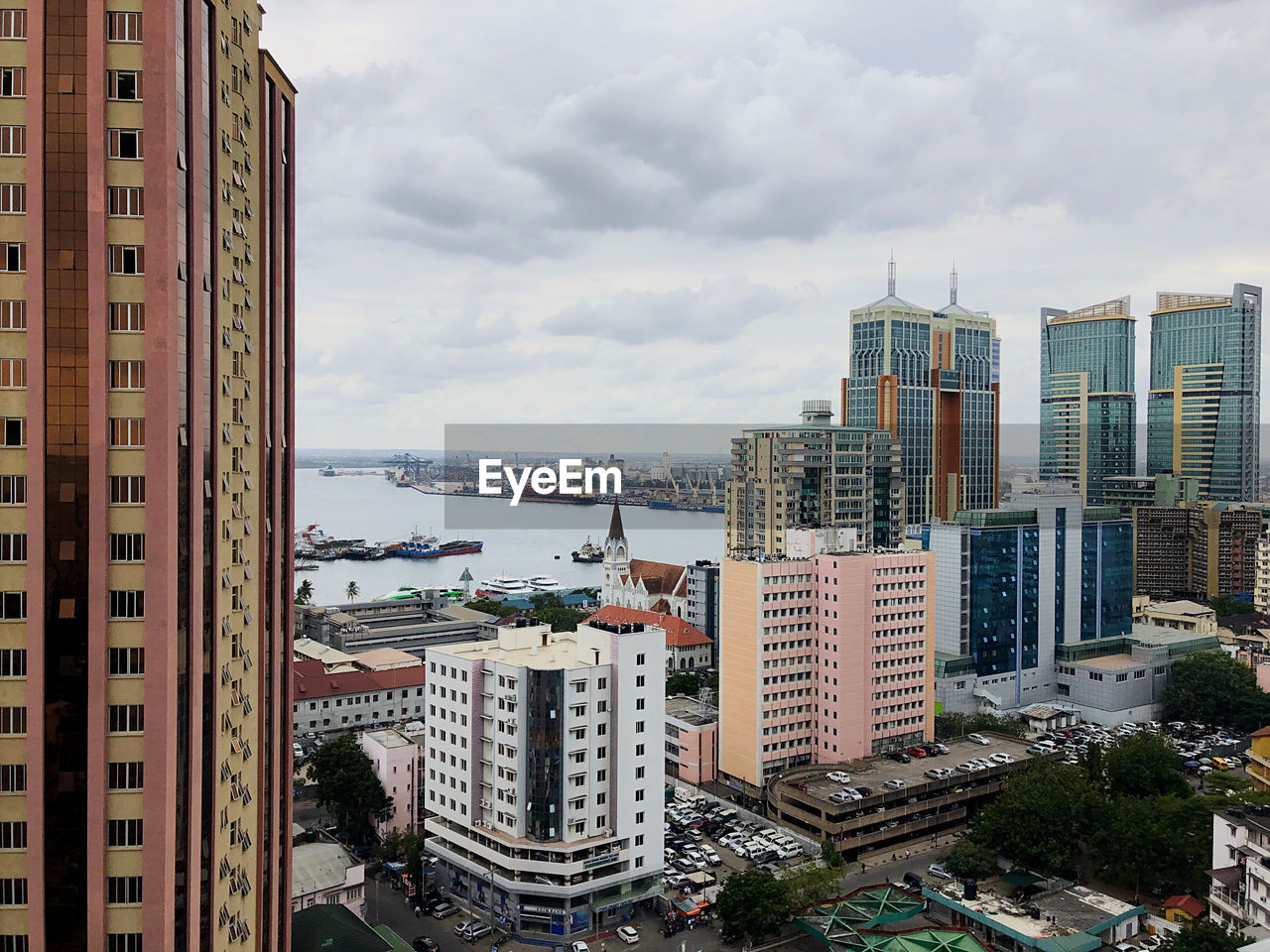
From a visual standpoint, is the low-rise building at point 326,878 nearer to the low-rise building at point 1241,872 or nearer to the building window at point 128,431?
the building window at point 128,431

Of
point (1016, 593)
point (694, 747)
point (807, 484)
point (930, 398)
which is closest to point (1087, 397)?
point (930, 398)

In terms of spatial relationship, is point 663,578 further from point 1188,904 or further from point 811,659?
point 1188,904

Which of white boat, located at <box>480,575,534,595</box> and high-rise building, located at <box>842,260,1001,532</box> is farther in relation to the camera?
white boat, located at <box>480,575,534,595</box>

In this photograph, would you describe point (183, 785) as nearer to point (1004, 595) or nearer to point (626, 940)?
point (626, 940)

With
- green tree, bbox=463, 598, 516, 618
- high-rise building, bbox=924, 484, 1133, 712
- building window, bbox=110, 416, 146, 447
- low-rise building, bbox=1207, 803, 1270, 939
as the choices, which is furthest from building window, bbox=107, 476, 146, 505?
green tree, bbox=463, 598, 516, 618

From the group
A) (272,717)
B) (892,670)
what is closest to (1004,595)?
(892,670)

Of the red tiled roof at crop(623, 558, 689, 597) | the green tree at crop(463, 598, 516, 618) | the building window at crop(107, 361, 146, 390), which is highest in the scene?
the building window at crop(107, 361, 146, 390)

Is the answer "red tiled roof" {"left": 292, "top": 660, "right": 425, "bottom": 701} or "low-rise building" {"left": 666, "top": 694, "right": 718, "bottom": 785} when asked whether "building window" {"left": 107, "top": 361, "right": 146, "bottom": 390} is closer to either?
"low-rise building" {"left": 666, "top": 694, "right": 718, "bottom": 785}
